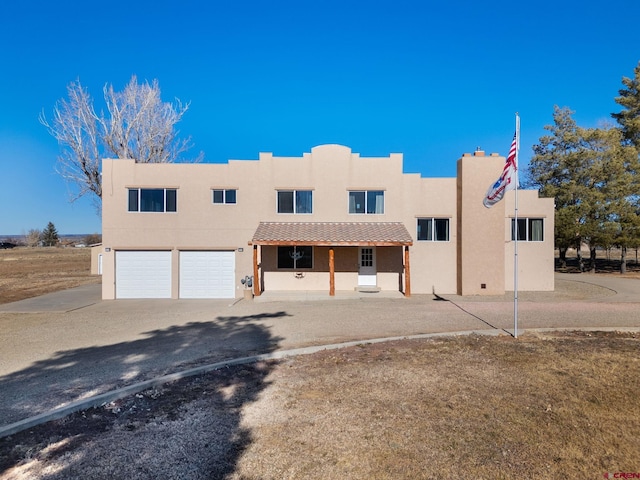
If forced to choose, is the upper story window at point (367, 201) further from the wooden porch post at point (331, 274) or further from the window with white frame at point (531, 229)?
the window with white frame at point (531, 229)

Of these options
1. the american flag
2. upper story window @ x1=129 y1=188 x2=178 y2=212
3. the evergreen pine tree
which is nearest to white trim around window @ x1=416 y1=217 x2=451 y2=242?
the american flag

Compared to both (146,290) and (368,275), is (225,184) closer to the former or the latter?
(146,290)

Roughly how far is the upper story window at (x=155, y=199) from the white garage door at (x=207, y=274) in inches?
86.5

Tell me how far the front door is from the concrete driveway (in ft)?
5.61

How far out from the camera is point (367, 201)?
17.4 metres

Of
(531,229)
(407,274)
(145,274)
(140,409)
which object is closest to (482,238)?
(531,229)

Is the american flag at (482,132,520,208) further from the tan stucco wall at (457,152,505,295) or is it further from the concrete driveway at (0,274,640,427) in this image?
the tan stucco wall at (457,152,505,295)

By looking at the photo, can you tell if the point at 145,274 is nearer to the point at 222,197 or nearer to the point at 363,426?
the point at 222,197

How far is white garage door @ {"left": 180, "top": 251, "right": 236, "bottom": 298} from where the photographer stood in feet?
55.2

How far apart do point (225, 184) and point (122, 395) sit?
12.5 metres

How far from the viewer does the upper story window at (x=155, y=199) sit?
1678 centimetres

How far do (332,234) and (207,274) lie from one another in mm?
5843

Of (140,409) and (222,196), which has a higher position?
(222,196)

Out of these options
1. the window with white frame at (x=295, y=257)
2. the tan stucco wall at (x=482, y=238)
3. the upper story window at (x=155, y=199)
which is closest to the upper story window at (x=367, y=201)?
the window with white frame at (x=295, y=257)
